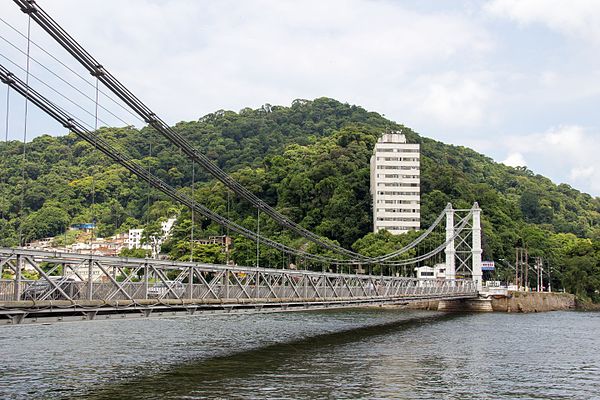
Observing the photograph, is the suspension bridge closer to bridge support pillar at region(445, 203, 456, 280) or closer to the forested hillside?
bridge support pillar at region(445, 203, 456, 280)

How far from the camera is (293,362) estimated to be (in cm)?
3050

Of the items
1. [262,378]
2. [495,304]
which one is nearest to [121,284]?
[262,378]

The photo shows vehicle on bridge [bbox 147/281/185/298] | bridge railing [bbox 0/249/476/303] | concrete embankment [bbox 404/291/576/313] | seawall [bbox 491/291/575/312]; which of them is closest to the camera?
bridge railing [bbox 0/249/476/303]

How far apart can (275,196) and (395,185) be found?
18.3 meters

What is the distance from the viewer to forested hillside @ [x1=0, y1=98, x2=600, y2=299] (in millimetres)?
95938

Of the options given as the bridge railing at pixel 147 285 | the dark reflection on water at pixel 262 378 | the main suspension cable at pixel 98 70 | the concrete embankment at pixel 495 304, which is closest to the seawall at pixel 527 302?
the concrete embankment at pixel 495 304

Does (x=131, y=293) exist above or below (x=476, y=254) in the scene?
below

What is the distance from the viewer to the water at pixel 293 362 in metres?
23.5

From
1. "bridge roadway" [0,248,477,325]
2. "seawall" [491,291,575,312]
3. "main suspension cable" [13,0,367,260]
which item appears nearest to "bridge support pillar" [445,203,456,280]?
"seawall" [491,291,575,312]

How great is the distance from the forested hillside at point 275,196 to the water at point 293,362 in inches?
1579

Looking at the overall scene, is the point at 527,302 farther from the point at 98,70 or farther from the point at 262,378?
the point at 98,70

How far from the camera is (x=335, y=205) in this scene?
106 m

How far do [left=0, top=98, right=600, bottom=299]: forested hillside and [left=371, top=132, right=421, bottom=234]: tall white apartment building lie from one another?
200 cm

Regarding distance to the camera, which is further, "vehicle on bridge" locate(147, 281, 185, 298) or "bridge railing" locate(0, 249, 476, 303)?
"vehicle on bridge" locate(147, 281, 185, 298)
